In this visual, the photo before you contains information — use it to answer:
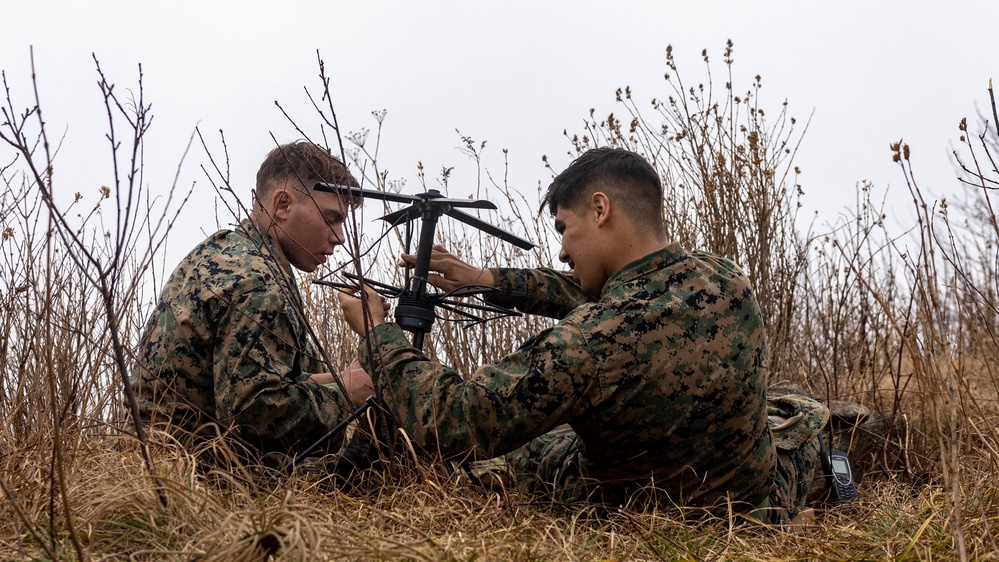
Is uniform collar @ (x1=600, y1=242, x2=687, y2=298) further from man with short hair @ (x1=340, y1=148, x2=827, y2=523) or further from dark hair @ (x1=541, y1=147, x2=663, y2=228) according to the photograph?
dark hair @ (x1=541, y1=147, x2=663, y2=228)

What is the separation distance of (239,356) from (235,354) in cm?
2

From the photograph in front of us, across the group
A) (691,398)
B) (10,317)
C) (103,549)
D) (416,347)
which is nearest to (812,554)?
(691,398)

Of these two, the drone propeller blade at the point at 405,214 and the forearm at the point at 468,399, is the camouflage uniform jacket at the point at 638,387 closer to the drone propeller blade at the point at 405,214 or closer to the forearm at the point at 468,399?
the forearm at the point at 468,399

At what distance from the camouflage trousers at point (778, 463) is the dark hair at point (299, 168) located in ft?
4.27

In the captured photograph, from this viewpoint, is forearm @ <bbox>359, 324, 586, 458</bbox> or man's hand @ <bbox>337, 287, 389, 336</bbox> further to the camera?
man's hand @ <bbox>337, 287, 389, 336</bbox>

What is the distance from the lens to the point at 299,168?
3.92 meters

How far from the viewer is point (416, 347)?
3254 millimetres

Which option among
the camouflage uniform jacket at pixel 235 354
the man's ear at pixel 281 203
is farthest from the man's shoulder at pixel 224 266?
the man's ear at pixel 281 203

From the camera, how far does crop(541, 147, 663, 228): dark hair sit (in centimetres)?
336

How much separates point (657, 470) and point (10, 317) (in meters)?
2.33

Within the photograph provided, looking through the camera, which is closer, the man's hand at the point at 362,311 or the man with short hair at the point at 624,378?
the man with short hair at the point at 624,378

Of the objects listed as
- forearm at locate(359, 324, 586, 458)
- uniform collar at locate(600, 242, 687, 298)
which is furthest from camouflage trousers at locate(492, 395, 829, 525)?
uniform collar at locate(600, 242, 687, 298)

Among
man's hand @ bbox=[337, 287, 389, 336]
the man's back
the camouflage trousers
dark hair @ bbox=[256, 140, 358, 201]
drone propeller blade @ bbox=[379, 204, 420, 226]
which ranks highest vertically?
dark hair @ bbox=[256, 140, 358, 201]

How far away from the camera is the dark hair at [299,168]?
3.89 m
